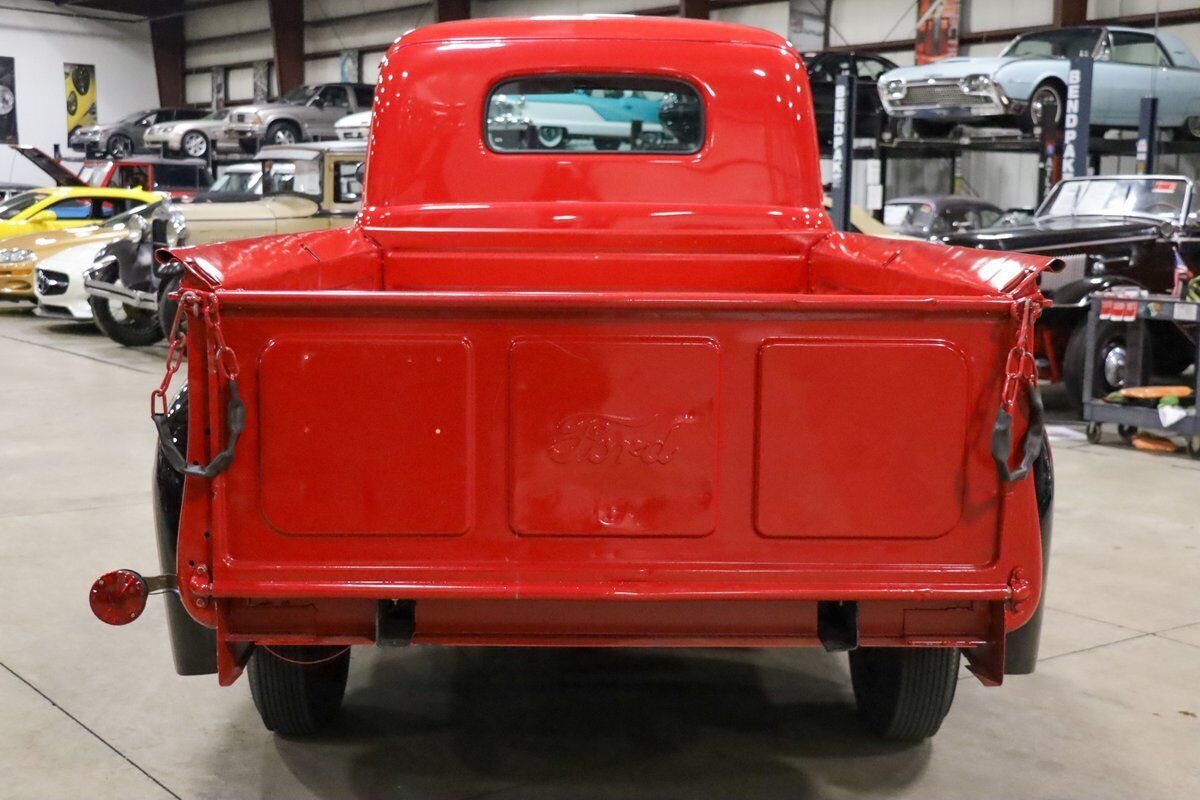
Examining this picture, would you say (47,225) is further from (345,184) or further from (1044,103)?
(1044,103)

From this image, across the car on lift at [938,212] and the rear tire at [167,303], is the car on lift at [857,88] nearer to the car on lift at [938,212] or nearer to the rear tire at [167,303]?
the car on lift at [938,212]

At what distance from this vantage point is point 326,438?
95.7 inches

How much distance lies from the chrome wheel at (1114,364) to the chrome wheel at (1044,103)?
5.56 meters

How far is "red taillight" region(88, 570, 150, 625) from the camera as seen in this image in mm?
2562

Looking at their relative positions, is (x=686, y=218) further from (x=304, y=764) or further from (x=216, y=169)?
(x=216, y=169)

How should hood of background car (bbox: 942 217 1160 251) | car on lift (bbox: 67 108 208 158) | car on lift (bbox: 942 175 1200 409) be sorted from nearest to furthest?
car on lift (bbox: 942 175 1200 409) → hood of background car (bbox: 942 217 1160 251) → car on lift (bbox: 67 108 208 158)

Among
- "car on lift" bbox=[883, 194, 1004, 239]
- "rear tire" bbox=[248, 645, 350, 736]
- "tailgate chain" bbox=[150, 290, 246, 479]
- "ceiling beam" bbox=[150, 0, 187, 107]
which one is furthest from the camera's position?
"ceiling beam" bbox=[150, 0, 187, 107]

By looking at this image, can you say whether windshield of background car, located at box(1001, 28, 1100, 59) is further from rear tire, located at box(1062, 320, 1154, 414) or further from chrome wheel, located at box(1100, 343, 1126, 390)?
chrome wheel, located at box(1100, 343, 1126, 390)

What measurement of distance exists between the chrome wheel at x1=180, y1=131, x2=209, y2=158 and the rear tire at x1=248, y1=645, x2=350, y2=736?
22.0 m

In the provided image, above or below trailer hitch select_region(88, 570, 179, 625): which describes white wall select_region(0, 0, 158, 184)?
above

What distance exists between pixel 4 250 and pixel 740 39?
37.3ft

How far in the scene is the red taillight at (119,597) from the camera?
2562mm

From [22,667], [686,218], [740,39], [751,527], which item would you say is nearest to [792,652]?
[686,218]

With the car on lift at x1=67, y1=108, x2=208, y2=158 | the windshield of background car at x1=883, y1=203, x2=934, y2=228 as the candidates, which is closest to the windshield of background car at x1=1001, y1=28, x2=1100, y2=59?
the windshield of background car at x1=883, y1=203, x2=934, y2=228
